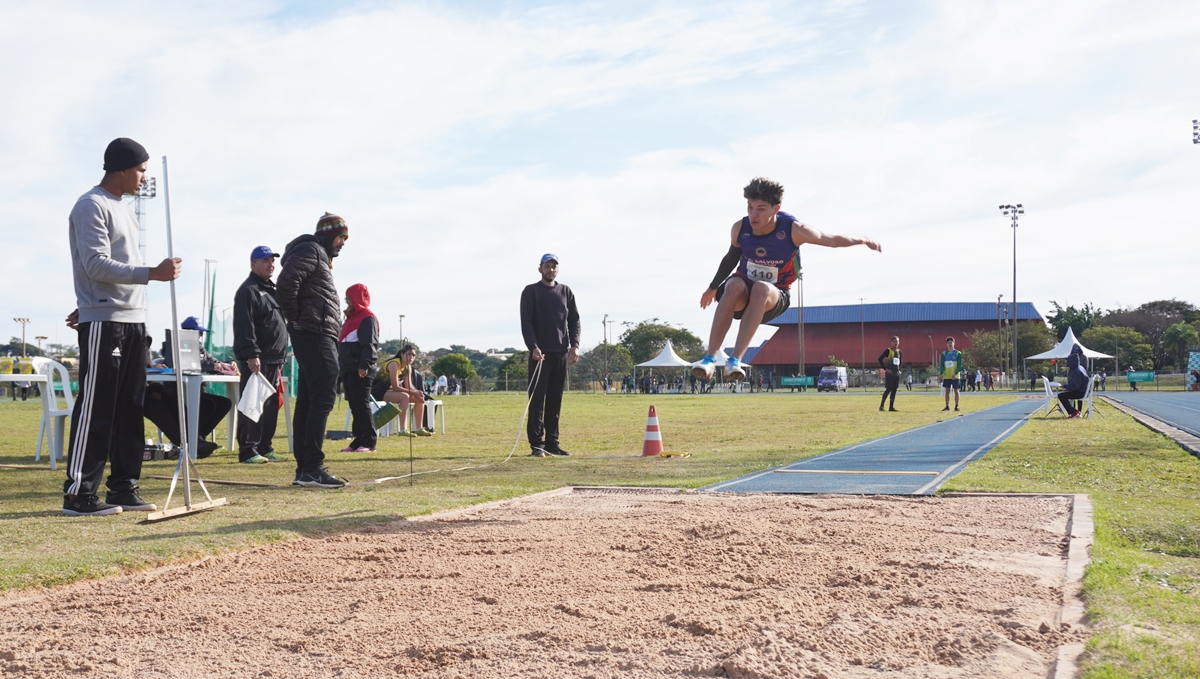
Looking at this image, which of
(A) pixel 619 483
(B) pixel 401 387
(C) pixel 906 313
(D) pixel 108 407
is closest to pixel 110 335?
(D) pixel 108 407

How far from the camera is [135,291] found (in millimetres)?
5609

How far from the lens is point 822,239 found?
6.74 metres

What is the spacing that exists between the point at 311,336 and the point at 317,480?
1.06 m

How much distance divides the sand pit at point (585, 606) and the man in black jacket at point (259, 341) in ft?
15.3

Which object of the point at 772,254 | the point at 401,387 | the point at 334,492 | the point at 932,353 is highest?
the point at 932,353

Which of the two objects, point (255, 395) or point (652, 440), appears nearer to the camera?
point (255, 395)

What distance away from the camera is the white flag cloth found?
851 cm

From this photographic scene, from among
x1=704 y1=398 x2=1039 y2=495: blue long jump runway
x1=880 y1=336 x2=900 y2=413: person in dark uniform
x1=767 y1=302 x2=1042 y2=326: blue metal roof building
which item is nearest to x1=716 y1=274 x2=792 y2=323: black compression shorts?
x1=704 y1=398 x2=1039 y2=495: blue long jump runway

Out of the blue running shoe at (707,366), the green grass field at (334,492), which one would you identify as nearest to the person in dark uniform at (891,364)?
the green grass field at (334,492)

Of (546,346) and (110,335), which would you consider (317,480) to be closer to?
(110,335)

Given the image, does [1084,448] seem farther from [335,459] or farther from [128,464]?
[128,464]

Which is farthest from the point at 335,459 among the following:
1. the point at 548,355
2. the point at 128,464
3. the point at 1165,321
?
the point at 1165,321

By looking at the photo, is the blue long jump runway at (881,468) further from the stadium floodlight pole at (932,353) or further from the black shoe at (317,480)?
the stadium floodlight pole at (932,353)

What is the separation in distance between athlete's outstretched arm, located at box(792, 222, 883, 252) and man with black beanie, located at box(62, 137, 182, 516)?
13.1ft
